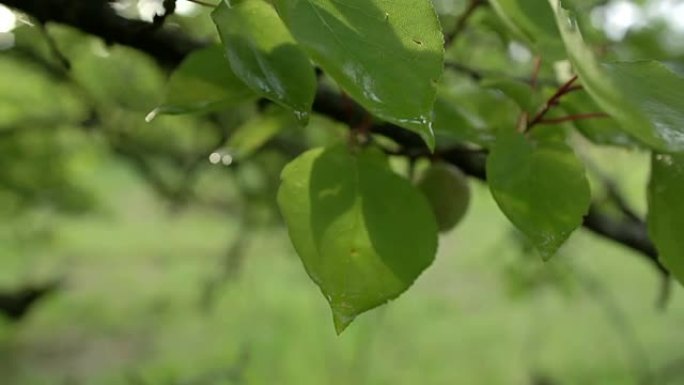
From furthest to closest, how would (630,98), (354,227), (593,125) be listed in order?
(593,125)
(354,227)
(630,98)

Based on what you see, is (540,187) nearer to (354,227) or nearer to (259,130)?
(354,227)

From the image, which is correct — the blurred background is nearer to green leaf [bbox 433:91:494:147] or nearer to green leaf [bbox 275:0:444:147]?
green leaf [bbox 433:91:494:147]

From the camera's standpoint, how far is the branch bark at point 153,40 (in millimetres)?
540

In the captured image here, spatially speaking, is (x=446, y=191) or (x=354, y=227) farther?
(x=446, y=191)

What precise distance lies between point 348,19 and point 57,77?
106 cm

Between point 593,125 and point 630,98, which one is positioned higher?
point 630,98

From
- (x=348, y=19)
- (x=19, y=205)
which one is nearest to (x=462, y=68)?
(x=348, y=19)

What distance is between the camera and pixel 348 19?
0.29 m

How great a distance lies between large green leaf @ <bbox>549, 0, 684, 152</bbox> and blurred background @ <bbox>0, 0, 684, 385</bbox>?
702 mm

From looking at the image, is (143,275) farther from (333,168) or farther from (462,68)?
(333,168)

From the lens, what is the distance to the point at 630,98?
28 cm

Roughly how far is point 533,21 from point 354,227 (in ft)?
0.39

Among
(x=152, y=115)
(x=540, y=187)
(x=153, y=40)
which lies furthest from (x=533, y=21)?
(x=153, y=40)

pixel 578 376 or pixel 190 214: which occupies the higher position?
pixel 578 376
